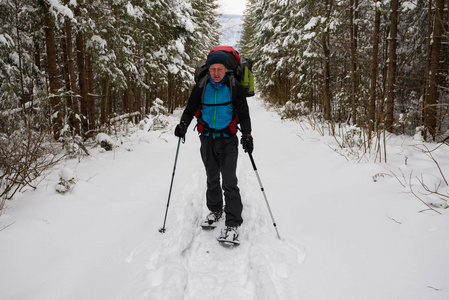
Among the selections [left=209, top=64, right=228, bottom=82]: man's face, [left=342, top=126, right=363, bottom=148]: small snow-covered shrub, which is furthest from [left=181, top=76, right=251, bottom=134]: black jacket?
[left=342, top=126, right=363, bottom=148]: small snow-covered shrub

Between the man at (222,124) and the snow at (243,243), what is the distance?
16.6 inches

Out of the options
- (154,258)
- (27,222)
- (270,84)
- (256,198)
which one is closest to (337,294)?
(154,258)

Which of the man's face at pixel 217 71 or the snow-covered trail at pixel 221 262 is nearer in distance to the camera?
the snow-covered trail at pixel 221 262

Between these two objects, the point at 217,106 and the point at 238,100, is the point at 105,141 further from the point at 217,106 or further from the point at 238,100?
the point at 238,100

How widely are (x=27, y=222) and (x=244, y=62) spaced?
350 cm

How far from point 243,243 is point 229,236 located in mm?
204

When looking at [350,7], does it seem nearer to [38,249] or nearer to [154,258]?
[154,258]

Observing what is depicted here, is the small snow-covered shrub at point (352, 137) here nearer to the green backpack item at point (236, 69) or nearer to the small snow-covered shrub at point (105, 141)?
the green backpack item at point (236, 69)

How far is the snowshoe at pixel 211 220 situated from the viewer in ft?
11.9

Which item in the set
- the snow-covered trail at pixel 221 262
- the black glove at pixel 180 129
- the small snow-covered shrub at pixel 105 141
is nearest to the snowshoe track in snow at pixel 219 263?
the snow-covered trail at pixel 221 262

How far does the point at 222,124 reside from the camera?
3.35 m

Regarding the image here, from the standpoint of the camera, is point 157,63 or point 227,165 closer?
point 227,165

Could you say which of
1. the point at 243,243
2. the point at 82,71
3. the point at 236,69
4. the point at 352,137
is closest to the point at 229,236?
the point at 243,243

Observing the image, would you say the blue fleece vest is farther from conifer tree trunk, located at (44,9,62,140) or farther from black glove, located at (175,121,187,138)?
conifer tree trunk, located at (44,9,62,140)
